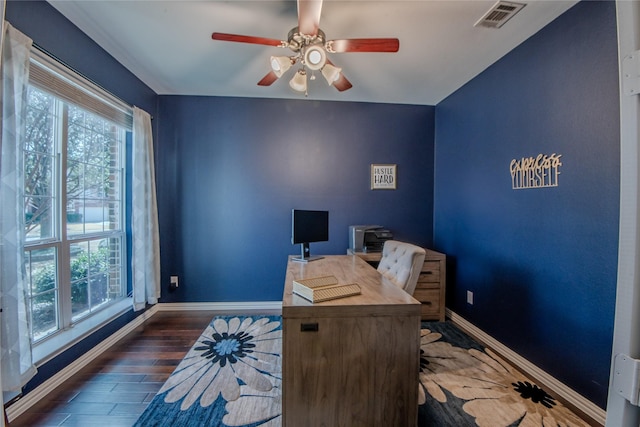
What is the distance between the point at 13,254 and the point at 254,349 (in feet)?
5.47

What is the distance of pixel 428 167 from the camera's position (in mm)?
3373

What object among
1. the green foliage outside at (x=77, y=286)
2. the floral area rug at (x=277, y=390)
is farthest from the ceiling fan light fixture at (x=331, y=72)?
the green foliage outside at (x=77, y=286)

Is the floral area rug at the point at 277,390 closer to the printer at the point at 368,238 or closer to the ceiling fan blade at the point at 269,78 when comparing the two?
the printer at the point at 368,238

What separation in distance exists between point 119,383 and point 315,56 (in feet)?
8.42

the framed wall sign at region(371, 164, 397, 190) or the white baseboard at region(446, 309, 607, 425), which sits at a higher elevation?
the framed wall sign at region(371, 164, 397, 190)

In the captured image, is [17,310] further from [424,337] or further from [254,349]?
[424,337]

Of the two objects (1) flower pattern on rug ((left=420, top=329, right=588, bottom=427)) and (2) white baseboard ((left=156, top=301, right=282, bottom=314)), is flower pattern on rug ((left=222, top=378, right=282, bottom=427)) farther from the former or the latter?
(2) white baseboard ((left=156, top=301, right=282, bottom=314))

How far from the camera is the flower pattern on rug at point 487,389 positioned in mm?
1567

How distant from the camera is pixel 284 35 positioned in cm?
203

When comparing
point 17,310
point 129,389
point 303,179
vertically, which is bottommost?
point 129,389

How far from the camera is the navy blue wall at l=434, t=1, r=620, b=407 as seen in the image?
153cm

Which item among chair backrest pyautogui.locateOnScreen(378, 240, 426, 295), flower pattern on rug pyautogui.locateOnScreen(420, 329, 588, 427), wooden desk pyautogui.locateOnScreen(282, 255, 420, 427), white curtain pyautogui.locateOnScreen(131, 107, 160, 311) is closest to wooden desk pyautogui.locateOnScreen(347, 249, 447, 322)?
flower pattern on rug pyautogui.locateOnScreen(420, 329, 588, 427)

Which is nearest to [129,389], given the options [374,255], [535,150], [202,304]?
[202,304]

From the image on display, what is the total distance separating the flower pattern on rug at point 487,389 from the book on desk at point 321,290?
95 cm
